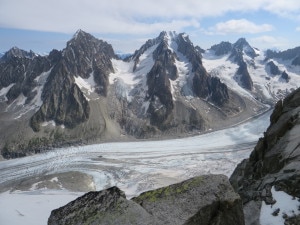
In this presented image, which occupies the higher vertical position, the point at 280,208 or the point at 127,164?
the point at 280,208

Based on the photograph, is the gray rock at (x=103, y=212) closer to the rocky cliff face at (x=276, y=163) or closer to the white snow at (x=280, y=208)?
the white snow at (x=280, y=208)

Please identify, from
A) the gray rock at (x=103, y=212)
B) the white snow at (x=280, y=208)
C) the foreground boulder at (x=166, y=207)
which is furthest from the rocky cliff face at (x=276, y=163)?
the gray rock at (x=103, y=212)

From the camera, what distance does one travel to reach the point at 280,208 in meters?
19.7

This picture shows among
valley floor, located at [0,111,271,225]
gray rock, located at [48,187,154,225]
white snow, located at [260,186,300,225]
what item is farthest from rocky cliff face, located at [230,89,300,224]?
valley floor, located at [0,111,271,225]

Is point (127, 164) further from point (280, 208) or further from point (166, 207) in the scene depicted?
point (166, 207)

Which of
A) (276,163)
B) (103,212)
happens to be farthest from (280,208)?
(103,212)

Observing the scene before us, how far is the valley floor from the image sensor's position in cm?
13088

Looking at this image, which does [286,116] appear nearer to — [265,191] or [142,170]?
[265,191]

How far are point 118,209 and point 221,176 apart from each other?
4.63 m

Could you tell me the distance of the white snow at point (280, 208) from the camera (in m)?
19.0

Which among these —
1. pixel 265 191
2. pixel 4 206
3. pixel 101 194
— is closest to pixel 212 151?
pixel 4 206

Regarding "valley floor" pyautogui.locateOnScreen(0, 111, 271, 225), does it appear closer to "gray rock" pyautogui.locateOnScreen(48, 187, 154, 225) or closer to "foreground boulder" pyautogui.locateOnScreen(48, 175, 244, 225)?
"foreground boulder" pyautogui.locateOnScreen(48, 175, 244, 225)

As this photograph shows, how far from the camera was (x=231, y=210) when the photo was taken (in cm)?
1419

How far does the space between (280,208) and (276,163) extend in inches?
329
